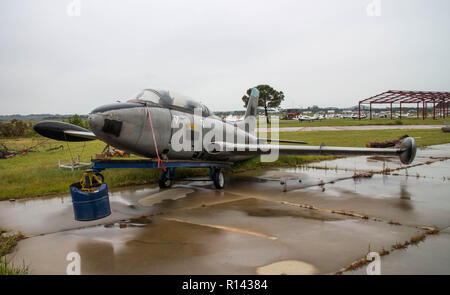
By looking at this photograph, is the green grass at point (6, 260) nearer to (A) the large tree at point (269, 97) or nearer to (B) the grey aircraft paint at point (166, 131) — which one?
(B) the grey aircraft paint at point (166, 131)

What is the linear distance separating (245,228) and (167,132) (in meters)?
3.72

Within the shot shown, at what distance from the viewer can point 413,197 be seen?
8094mm

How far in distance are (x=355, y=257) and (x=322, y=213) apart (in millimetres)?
2442

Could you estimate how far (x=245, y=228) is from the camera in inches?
234

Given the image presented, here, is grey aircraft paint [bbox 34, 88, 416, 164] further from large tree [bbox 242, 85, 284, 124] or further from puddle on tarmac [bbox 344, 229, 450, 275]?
large tree [bbox 242, 85, 284, 124]

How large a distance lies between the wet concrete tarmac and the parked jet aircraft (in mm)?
1140

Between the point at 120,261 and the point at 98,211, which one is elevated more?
the point at 98,211

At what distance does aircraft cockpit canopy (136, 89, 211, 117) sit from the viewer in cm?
826

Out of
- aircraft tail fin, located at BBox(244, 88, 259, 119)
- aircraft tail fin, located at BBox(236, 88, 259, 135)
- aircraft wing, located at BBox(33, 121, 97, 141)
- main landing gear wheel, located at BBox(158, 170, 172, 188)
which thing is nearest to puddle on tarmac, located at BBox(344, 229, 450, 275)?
main landing gear wheel, located at BBox(158, 170, 172, 188)

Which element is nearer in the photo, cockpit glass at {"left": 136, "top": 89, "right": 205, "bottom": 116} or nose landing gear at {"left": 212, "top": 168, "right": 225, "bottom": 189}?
cockpit glass at {"left": 136, "top": 89, "right": 205, "bottom": 116}

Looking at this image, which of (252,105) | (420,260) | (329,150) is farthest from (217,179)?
(420,260)

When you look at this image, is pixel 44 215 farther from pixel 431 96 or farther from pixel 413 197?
pixel 431 96
